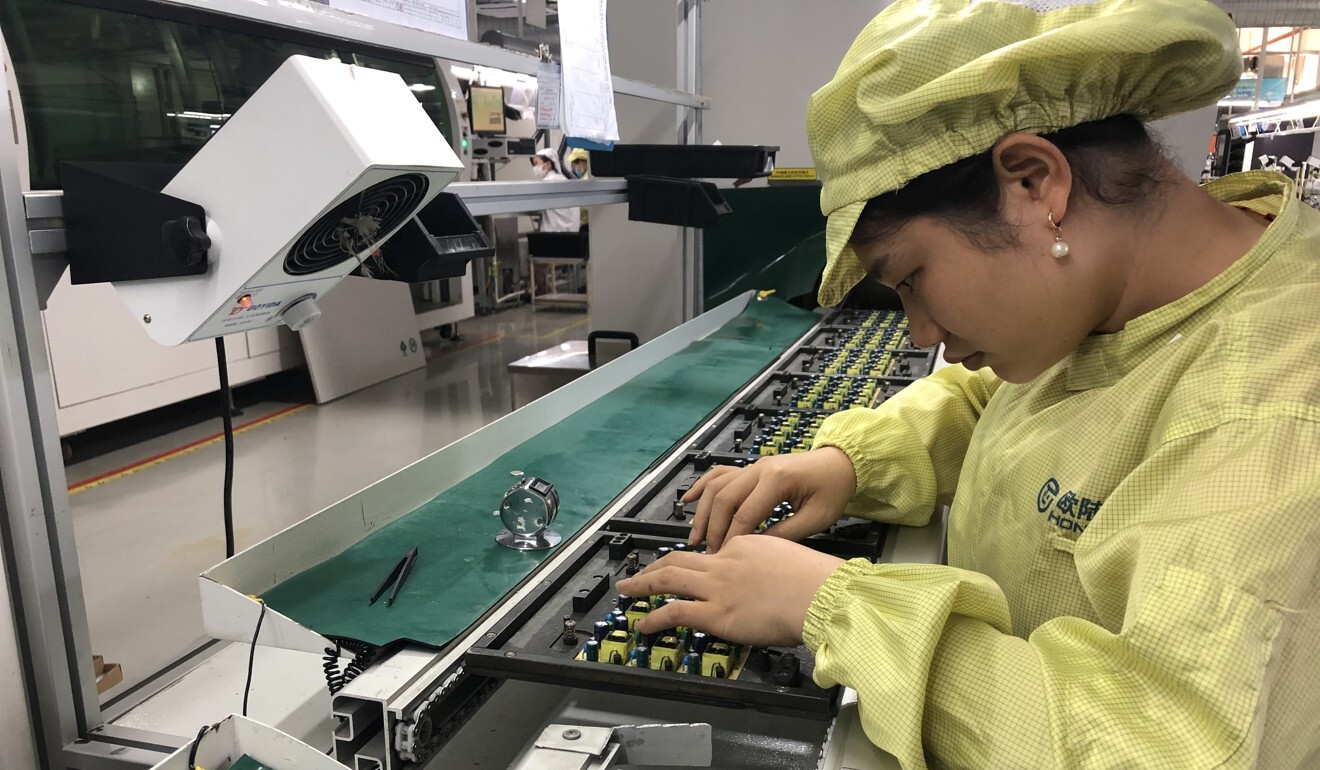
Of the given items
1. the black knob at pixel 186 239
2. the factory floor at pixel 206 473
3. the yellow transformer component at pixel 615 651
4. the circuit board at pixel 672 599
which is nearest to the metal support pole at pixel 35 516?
the black knob at pixel 186 239

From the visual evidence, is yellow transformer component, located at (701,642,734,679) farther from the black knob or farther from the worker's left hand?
the black knob

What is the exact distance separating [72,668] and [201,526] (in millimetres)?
1955

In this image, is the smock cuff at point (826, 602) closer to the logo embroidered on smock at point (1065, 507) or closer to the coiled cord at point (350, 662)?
the logo embroidered on smock at point (1065, 507)

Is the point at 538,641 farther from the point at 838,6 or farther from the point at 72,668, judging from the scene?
the point at 838,6

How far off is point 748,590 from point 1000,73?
1.57 feet

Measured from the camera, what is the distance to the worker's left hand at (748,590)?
0.78m

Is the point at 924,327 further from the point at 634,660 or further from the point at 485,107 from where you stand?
the point at 485,107

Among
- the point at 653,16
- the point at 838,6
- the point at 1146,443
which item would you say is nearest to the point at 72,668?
the point at 1146,443

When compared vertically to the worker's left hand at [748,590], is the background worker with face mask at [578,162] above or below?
above

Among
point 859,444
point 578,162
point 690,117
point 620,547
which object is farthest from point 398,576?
point 578,162

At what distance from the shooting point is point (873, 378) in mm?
1856

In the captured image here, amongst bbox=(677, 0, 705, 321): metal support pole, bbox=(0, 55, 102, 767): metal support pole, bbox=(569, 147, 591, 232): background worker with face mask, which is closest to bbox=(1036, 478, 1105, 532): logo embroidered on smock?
bbox=(0, 55, 102, 767): metal support pole

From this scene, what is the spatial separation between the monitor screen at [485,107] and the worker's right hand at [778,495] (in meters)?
3.09

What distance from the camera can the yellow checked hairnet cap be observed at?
653mm
